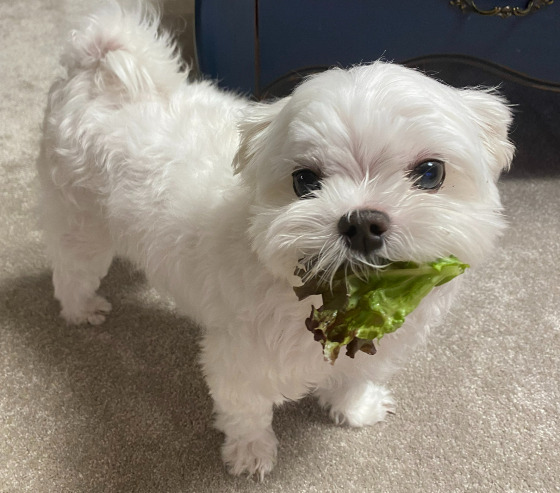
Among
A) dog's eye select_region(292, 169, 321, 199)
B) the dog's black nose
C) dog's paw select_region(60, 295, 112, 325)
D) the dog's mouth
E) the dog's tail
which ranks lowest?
dog's paw select_region(60, 295, 112, 325)

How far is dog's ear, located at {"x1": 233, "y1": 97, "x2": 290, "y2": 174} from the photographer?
2.61ft

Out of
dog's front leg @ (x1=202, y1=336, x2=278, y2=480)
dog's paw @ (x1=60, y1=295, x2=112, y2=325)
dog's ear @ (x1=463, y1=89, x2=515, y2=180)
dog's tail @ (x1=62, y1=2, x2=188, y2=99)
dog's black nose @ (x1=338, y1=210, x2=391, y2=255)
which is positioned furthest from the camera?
dog's paw @ (x1=60, y1=295, x2=112, y2=325)

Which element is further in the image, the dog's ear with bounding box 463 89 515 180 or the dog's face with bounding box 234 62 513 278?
the dog's ear with bounding box 463 89 515 180

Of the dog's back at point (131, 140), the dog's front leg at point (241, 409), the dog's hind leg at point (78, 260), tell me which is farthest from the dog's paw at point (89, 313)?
the dog's front leg at point (241, 409)

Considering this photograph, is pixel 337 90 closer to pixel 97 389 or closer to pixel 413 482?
pixel 413 482

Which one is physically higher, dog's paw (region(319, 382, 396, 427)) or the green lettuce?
the green lettuce

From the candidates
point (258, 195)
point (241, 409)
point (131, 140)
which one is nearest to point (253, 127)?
point (258, 195)

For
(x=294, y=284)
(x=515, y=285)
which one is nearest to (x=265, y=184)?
(x=294, y=284)

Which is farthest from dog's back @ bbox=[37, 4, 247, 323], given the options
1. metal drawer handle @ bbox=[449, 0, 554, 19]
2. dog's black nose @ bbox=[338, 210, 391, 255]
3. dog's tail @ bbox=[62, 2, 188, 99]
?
metal drawer handle @ bbox=[449, 0, 554, 19]

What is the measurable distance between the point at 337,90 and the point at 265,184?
0.51 feet

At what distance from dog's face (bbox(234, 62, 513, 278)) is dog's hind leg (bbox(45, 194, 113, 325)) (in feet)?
1.78

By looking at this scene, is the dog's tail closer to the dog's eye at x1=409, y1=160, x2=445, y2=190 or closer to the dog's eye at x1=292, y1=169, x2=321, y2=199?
the dog's eye at x1=292, y1=169, x2=321, y2=199

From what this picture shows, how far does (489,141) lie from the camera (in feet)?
2.60

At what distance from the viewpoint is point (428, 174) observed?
70cm
